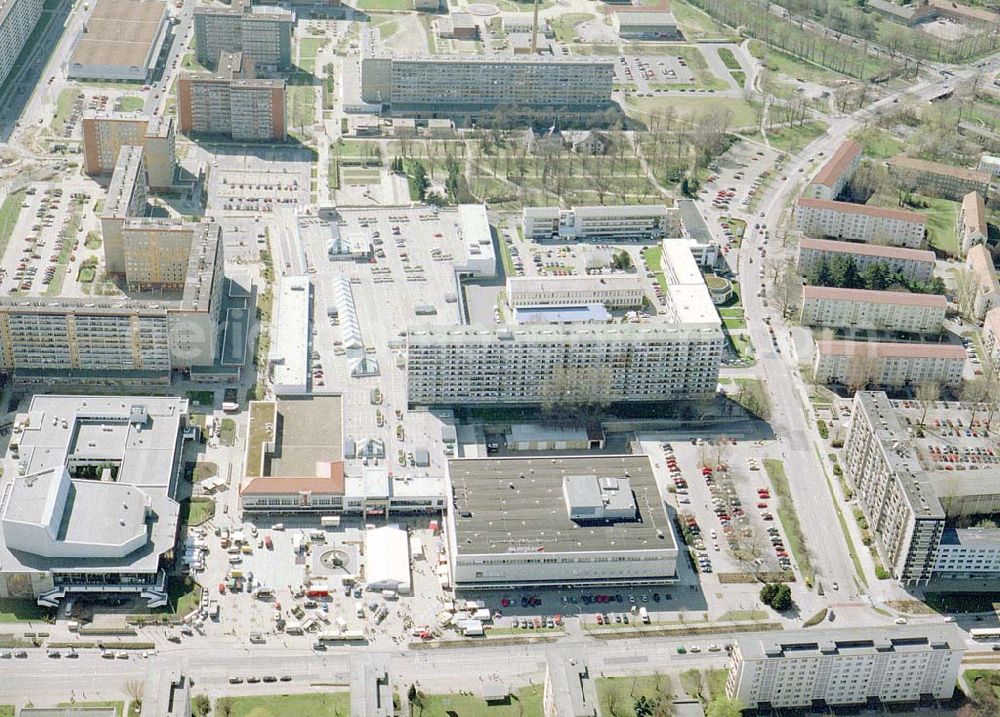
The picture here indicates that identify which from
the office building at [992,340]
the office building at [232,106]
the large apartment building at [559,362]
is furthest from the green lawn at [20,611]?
the office building at [992,340]

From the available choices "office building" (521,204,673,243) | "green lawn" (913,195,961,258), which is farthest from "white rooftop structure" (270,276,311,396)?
"green lawn" (913,195,961,258)

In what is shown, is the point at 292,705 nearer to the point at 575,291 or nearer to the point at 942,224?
the point at 575,291

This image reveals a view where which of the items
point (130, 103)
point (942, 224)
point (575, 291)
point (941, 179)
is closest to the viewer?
point (575, 291)

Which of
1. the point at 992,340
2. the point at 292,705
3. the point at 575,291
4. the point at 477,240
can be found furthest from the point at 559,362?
the point at 992,340

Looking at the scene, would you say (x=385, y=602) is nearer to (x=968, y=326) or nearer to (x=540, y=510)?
(x=540, y=510)

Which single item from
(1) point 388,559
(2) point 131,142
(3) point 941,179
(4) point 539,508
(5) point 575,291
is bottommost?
(1) point 388,559

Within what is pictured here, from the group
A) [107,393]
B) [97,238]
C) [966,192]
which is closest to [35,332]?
[107,393]
